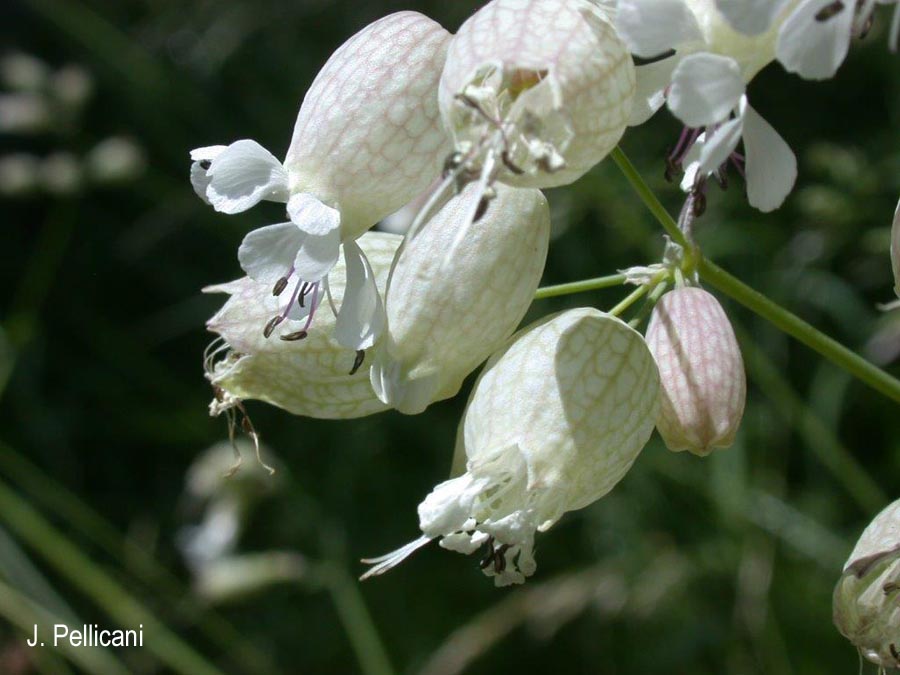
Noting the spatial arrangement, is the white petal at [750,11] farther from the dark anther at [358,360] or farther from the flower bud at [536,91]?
the dark anther at [358,360]

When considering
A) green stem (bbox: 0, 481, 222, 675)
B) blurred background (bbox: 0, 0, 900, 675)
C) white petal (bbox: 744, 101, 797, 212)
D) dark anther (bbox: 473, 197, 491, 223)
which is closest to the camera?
dark anther (bbox: 473, 197, 491, 223)

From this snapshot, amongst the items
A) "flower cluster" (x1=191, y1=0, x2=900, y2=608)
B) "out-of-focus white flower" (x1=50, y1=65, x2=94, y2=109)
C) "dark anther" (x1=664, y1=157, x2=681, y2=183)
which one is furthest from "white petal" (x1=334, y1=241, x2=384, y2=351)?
"out-of-focus white flower" (x1=50, y1=65, x2=94, y2=109)

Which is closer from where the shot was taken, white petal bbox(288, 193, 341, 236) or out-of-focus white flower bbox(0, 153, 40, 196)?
white petal bbox(288, 193, 341, 236)

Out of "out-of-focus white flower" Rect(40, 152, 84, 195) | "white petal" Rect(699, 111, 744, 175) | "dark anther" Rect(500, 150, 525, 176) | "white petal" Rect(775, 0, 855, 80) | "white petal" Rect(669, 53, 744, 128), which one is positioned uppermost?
"white petal" Rect(775, 0, 855, 80)

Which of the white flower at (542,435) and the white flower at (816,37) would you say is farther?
the white flower at (542,435)

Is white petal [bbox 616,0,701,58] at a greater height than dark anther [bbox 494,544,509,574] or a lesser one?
greater

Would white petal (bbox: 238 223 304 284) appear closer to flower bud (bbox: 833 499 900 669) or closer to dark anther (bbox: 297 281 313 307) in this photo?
dark anther (bbox: 297 281 313 307)

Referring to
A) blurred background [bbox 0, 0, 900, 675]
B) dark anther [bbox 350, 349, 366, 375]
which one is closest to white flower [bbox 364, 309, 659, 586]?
dark anther [bbox 350, 349, 366, 375]

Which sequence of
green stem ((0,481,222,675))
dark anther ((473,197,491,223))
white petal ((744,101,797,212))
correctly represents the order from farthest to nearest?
1. green stem ((0,481,222,675))
2. white petal ((744,101,797,212))
3. dark anther ((473,197,491,223))

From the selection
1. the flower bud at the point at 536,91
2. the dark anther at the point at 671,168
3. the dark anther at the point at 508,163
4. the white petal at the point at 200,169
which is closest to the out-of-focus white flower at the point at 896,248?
the dark anther at the point at 671,168
